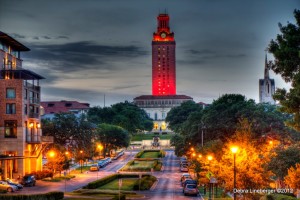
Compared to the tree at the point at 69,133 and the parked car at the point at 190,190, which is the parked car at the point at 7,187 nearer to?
the parked car at the point at 190,190

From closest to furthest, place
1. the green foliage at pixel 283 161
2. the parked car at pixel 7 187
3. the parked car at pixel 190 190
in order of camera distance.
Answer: the green foliage at pixel 283 161 < the parked car at pixel 190 190 < the parked car at pixel 7 187

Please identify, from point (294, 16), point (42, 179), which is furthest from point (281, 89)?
point (42, 179)

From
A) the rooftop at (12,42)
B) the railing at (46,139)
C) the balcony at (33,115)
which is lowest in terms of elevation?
the railing at (46,139)

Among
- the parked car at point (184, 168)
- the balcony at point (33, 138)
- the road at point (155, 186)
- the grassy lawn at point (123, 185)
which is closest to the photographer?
the road at point (155, 186)

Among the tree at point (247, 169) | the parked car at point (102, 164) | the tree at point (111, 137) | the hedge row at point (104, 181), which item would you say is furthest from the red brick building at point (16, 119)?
the tree at point (111, 137)

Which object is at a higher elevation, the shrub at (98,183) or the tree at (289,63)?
the tree at (289,63)

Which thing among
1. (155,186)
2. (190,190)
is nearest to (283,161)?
(190,190)

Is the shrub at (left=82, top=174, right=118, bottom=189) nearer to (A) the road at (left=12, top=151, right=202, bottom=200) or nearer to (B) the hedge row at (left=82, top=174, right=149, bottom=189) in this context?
(B) the hedge row at (left=82, top=174, right=149, bottom=189)

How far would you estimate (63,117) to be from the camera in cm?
10244

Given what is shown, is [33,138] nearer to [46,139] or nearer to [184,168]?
[46,139]

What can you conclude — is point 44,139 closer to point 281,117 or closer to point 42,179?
point 42,179

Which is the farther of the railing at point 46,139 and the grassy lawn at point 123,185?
the railing at point 46,139

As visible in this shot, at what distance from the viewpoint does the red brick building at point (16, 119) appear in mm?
73625

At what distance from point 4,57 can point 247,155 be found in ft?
151
